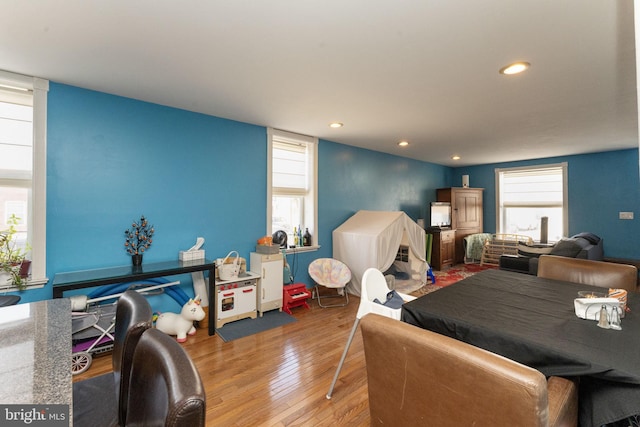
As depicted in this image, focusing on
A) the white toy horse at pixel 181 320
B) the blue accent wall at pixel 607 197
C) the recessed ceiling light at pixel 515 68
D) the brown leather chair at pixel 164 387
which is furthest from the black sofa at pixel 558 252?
the brown leather chair at pixel 164 387

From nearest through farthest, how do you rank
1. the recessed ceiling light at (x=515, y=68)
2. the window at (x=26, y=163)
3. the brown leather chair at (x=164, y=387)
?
1. the brown leather chair at (x=164, y=387)
2. the recessed ceiling light at (x=515, y=68)
3. the window at (x=26, y=163)

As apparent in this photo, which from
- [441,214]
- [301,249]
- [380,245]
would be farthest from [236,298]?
[441,214]

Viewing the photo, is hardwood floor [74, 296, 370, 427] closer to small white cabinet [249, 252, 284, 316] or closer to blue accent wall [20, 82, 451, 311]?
small white cabinet [249, 252, 284, 316]

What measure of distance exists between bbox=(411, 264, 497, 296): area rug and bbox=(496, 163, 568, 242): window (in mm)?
1197

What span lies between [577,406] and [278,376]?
5.82ft

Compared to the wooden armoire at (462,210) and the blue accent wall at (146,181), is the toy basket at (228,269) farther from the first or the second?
the wooden armoire at (462,210)

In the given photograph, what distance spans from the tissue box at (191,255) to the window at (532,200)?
6.30 metres

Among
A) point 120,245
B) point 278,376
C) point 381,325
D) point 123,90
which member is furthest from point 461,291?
point 123,90

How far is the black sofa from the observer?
3.68 m

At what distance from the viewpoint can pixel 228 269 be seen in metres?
3.05

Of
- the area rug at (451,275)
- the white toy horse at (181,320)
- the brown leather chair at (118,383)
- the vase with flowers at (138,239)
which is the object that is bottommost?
the area rug at (451,275)

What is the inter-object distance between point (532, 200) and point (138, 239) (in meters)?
7.07

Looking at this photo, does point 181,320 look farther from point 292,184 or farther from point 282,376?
point 292,184

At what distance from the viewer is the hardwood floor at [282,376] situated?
5.82ft
